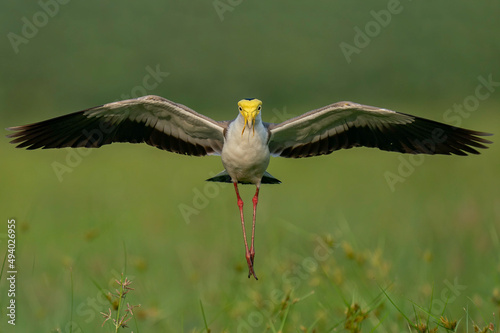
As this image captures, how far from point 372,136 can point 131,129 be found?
238 centimetres

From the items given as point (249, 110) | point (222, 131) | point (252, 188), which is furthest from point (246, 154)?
point (252, 188)

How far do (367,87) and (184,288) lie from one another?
27855 mm

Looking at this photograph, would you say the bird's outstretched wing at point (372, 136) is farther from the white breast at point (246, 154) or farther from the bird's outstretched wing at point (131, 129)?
the white breast at point (246, 154)

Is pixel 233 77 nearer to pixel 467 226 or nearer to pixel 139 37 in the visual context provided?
pixel 139 37

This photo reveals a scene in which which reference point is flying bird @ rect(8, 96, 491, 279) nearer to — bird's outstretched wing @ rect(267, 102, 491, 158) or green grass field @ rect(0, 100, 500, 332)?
bird's outstretched wing @ rect(267, 102, 491, 158)

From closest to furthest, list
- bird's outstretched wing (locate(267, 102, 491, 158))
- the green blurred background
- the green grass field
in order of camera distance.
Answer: bird's outstretched wing (locate(267, 102, 491, 158))
the green grass field
the green blurred background

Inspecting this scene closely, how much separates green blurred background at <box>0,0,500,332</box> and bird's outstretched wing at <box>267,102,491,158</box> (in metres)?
0.83

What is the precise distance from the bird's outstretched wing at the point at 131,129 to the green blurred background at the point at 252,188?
97 cm

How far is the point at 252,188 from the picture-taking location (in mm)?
21625

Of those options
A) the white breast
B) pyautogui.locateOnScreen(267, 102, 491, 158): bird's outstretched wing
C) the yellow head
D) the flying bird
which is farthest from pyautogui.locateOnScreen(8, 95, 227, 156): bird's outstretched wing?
the yellow head

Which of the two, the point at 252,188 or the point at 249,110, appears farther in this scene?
the point at 252,188

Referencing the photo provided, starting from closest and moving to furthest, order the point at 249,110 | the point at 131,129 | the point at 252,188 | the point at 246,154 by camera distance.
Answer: the point at 249,110
the point at 246,154
the point at 131,129
the point at 252,188

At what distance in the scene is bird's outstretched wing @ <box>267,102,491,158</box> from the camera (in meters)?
7.63

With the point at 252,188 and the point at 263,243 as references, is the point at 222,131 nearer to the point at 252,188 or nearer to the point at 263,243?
the point at 263,243
